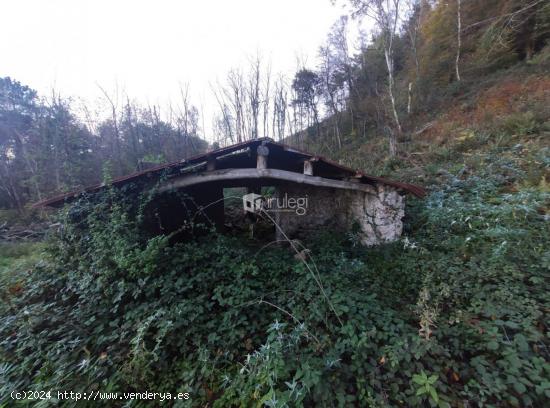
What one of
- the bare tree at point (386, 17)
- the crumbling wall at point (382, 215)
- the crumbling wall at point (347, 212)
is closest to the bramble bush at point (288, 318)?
the crumbling wall at point (382, 215)

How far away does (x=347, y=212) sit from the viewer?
5477mm

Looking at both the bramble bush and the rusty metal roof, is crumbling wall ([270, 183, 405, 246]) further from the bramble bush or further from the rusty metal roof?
the rusty metal roof

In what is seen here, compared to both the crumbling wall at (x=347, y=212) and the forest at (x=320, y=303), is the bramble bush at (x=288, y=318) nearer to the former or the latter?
the forest at (x=320, y=303)

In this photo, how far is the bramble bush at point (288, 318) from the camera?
1.96m

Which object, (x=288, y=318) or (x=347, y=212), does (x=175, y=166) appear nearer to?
(x=288, y=318)

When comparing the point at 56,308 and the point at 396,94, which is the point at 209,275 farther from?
the point at 396,94

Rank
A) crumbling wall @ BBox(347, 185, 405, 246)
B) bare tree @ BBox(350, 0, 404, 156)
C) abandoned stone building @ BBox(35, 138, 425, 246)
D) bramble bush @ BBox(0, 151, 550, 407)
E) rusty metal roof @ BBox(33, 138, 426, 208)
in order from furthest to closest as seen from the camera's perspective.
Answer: bare tree @ BBox(350, 0, 404, 156), crumbling wall @ BBox(347, 185, 405, 246), abandoned stone building @ BBox(35, 138, 425, 246), rusty metal roof @ BBox(33, 138, 426, 208), bramble bush @ BBox(0, 151, 550, 407)

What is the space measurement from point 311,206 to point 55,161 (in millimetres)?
14452

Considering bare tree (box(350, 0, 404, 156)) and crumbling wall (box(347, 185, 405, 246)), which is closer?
crumbling wall (box(347, 185, 405, 246))

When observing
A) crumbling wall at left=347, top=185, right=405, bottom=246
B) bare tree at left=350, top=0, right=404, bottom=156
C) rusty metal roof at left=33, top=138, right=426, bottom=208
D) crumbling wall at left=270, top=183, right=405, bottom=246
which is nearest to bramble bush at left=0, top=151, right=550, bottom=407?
rusty metal roof at left=33, top=138, right=426, bottom=208

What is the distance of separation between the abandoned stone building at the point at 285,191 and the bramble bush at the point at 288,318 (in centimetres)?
58

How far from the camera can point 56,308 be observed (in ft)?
9.98

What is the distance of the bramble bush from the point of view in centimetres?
196

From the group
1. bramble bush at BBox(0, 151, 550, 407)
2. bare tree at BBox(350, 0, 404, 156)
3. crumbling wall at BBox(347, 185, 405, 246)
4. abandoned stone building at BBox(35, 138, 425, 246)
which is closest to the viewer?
bramble bush at BBox(0, 151, 550, 407)
